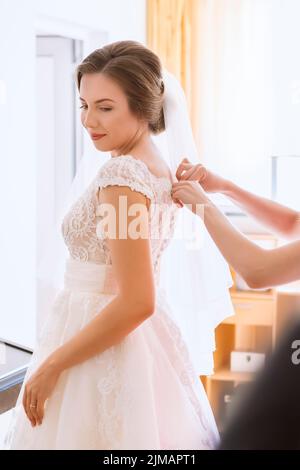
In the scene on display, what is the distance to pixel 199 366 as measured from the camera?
202 centimetres

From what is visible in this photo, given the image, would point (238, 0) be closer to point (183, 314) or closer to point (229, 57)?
point (229, 57)

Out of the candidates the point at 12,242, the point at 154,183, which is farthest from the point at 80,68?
the point at 12,242

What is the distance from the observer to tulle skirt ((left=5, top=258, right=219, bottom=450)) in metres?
1.25

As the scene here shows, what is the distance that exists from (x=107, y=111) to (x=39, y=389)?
614mm

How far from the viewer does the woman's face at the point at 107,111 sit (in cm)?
134

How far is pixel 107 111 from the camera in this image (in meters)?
1.35

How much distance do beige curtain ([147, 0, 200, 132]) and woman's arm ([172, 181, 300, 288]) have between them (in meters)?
2.34

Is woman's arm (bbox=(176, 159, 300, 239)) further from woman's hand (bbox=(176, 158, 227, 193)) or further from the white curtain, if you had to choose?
the white curtain

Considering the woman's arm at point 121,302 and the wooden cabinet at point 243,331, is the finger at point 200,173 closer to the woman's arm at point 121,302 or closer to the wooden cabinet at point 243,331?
the woman's arm at point 121,302

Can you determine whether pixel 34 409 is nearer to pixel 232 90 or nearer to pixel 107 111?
pixel 107 111

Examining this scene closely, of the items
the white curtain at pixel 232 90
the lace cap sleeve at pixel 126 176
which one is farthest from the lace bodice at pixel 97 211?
the white curtain at pixel 232 90
